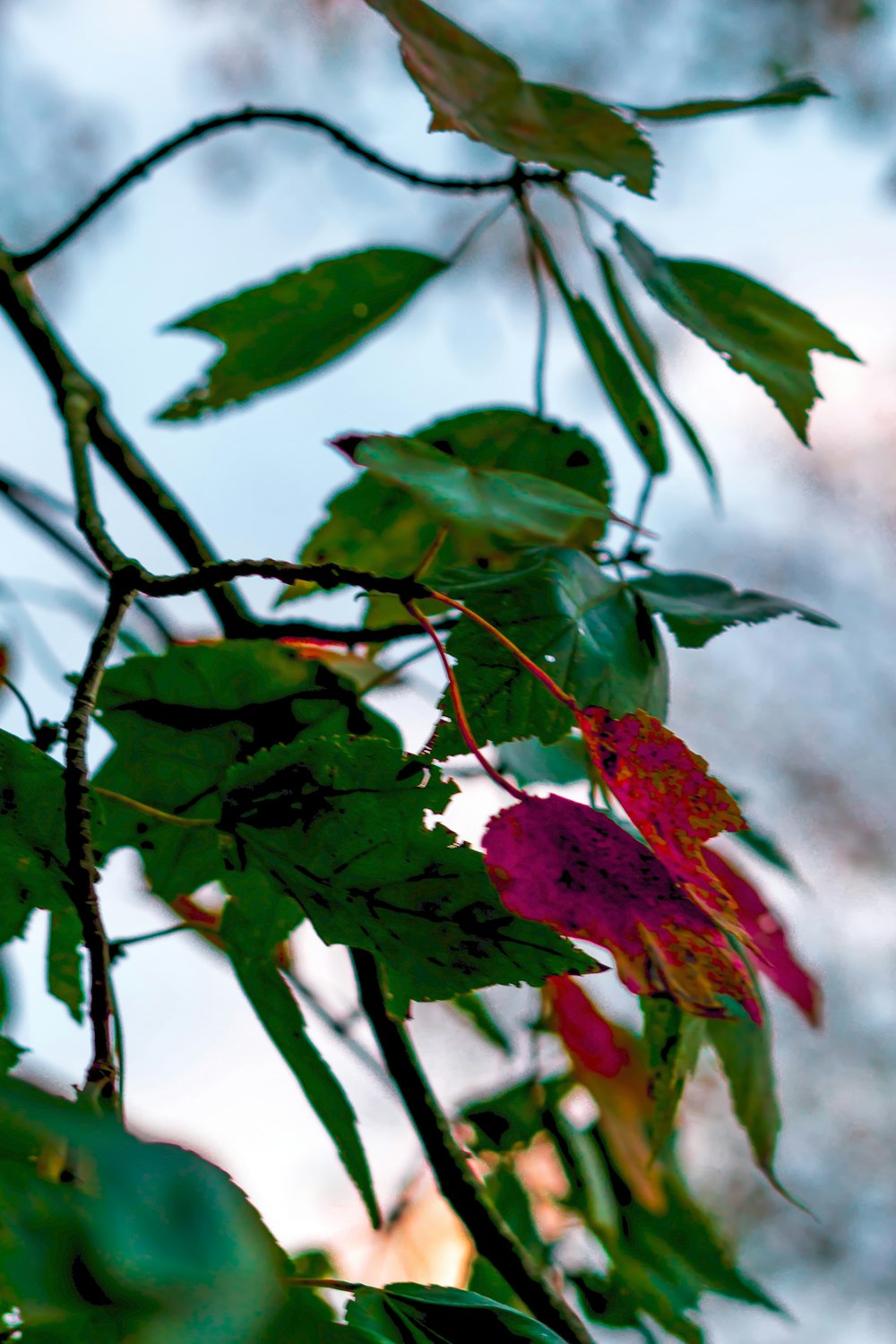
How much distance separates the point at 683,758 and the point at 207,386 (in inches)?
8.4

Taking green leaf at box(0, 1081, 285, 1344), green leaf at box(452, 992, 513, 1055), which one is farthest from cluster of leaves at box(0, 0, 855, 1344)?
green leaf at box(452, 992, 513, 1055)

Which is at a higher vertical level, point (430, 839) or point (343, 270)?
point (343, 270)

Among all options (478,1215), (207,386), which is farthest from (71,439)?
(478,1215)

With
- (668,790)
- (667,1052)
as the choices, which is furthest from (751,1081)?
(668,790)

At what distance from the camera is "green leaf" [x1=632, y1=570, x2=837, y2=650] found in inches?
10.6

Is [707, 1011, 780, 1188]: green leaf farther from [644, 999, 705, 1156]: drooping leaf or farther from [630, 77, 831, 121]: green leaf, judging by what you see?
[630, 77, 831, 121]: green leaf

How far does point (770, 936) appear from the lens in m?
0.39

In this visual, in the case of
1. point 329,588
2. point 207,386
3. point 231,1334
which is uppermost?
point 207,386

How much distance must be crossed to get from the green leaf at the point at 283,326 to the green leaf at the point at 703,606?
5.3 inches

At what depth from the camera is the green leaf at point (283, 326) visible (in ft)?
1.13

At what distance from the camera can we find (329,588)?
19cm

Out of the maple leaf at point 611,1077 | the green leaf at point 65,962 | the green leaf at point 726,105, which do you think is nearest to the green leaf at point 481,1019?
the maple leaf at point 611,1077

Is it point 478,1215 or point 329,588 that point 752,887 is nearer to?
point 478,1215

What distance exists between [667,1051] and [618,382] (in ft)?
0.63
